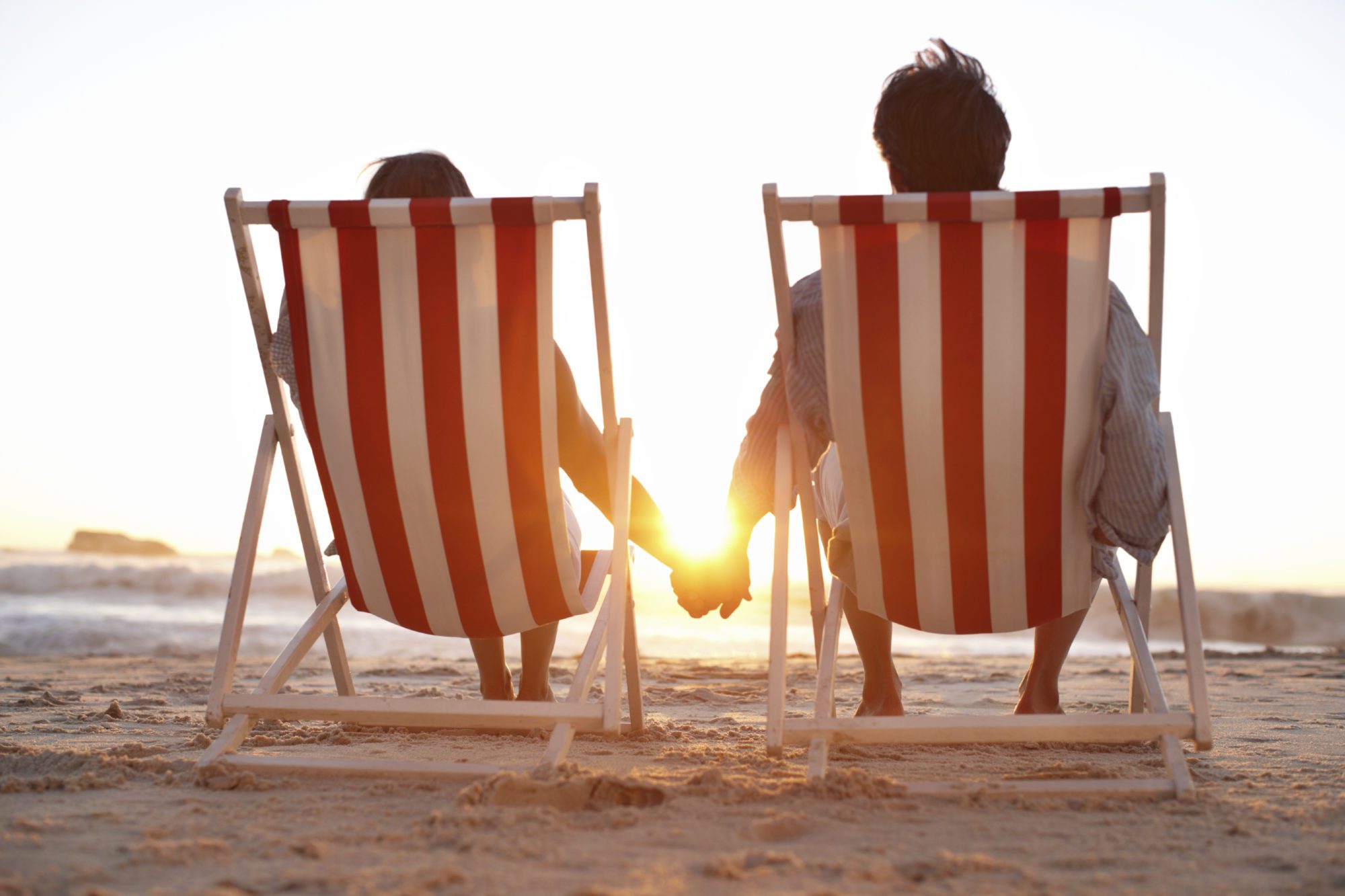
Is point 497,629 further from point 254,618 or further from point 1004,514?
point 254,618

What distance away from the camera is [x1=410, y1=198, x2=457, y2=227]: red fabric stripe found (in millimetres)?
2080

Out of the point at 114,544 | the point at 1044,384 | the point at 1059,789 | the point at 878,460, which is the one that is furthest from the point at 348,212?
the point at 114,544

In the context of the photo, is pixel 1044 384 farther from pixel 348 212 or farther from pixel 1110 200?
pixel 348 212

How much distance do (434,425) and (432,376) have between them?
102 mm

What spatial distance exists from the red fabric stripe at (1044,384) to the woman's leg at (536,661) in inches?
47.5

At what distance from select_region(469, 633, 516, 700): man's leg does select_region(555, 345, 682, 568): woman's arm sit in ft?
1.24

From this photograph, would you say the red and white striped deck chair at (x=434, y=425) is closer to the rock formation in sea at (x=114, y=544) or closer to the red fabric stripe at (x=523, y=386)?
the red fabric stripe at (x=523, y=386)

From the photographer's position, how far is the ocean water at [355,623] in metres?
8.29

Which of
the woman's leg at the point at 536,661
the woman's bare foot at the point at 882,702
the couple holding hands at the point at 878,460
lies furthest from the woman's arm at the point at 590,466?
Result: the woman's bare foot at the point at 882,702

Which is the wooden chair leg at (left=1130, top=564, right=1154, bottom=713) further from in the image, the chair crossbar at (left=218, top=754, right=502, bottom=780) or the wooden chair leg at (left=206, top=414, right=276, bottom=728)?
the wooden chair leg at (left=206, top=414, right=276, bottom=728)

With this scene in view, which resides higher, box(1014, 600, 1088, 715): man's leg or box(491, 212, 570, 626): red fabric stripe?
box(491, 212, 570, 626): red fabric stripe

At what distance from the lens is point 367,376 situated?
2.16m

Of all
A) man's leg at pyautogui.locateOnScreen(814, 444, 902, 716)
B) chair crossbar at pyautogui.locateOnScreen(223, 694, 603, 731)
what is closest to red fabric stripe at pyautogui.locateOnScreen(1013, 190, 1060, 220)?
man's leg at pyautogui.locateOnScreen(814, 444, 902, 716)

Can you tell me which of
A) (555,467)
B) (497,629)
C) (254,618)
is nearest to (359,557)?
(497,629)
